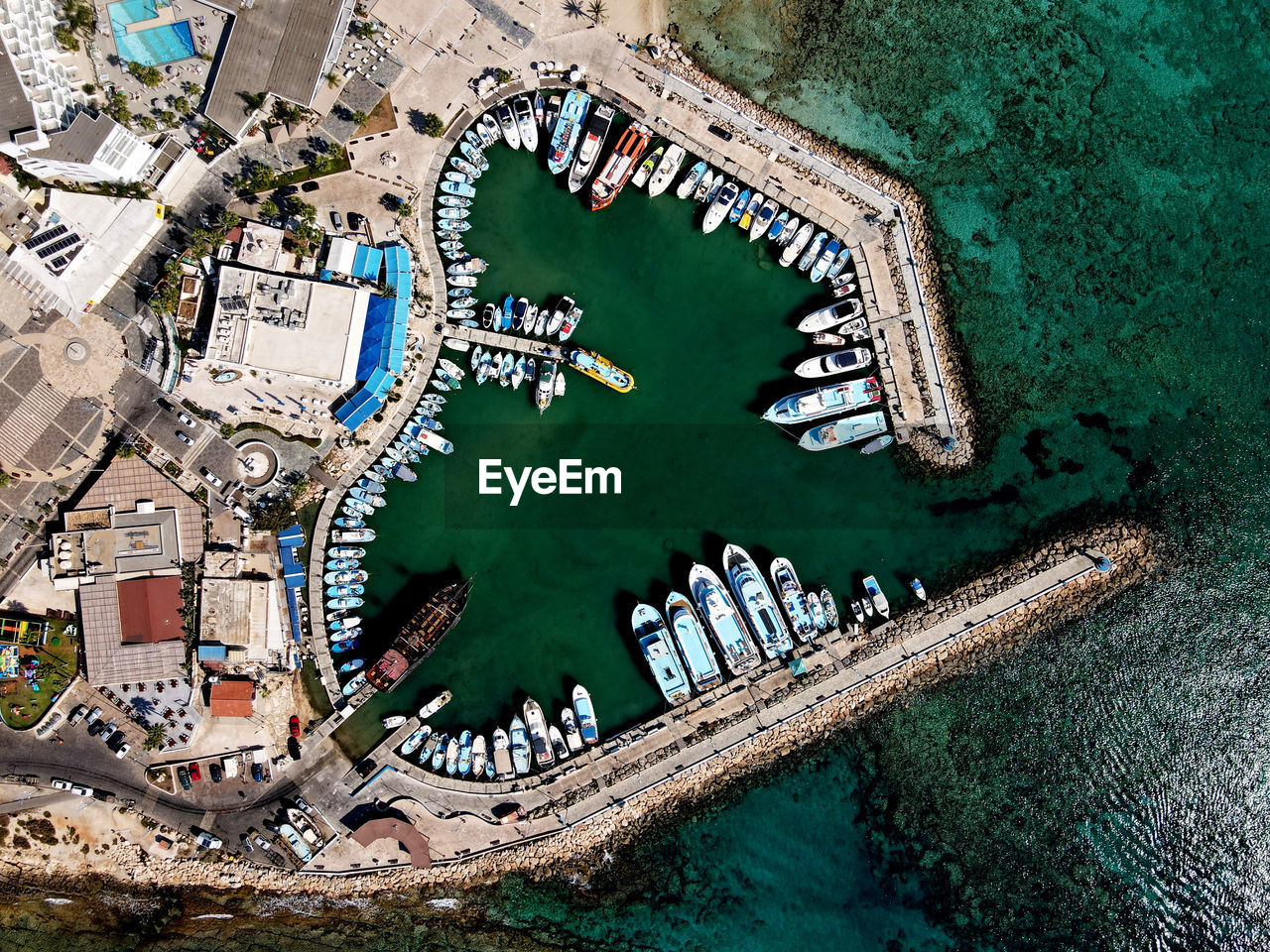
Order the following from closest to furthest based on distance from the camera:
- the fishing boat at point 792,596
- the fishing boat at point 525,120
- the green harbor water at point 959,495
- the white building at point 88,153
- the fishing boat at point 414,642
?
the white building at point 88,153 → the fishing boat at point 414,642 → the fishing boat at point 525,120 → the fishing boat at point 792,596 → the green harbor water at point 959,495

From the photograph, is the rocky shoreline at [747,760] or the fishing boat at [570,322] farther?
the rocky shoreline at [747,760]

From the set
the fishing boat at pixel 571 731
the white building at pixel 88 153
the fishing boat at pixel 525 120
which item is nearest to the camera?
the white building at pixel 88 153

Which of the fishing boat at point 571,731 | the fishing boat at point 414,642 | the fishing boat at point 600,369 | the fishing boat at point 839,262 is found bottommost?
the fishing boat at point 571,731

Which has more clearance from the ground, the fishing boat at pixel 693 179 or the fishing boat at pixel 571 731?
the fishing boat at pixel 693 179

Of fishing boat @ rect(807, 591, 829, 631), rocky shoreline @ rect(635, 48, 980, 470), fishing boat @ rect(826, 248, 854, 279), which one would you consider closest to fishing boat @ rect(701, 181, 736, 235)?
rocky shoreline @ rect(635, 48, 980, 470)

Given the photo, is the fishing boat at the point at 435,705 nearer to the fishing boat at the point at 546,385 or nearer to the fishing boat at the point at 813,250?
the fishing boat at the point at 546,385

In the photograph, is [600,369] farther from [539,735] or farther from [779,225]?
[539,735]

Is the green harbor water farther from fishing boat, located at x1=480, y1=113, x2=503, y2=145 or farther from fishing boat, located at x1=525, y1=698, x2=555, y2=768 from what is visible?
fishing boat, located at x1=480, y1=113, x2=503, y2=145

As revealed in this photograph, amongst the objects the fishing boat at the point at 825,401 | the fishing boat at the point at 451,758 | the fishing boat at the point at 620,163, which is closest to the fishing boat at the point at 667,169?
the fishing boat at the point at 620,163
